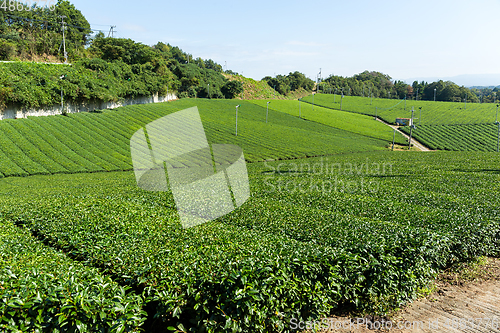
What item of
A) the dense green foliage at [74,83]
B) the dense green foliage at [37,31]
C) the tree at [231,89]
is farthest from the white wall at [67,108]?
the tree at [231,89]

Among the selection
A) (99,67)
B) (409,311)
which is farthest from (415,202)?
(99,67)

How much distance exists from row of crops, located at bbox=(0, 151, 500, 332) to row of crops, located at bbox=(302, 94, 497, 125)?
8835 cm

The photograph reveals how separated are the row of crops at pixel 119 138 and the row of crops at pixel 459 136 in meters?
9.95

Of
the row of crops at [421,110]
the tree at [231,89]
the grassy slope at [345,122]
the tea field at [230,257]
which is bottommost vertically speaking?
the tea field at [230,257]

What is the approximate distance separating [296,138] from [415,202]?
45.3 metres

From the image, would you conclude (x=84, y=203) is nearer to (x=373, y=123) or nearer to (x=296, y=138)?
(x=296, y=138)

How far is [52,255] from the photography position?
7.29 metres

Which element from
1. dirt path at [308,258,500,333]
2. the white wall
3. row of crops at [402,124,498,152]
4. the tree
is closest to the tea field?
dirt path at [308,258,500,333]

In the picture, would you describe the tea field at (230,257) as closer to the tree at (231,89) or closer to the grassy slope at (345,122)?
the grassy slope at (345,122)

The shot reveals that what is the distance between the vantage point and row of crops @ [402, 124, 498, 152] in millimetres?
64812

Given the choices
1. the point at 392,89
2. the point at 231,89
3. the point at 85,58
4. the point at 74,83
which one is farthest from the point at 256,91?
the point at 392,89

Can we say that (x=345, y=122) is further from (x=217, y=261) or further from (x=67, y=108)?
(x=217, y=261)

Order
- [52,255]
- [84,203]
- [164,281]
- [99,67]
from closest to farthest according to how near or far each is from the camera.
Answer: [164,281]
[52,255]
[84,203]
[99,67]

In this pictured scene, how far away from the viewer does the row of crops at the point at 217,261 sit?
17.3 ft
